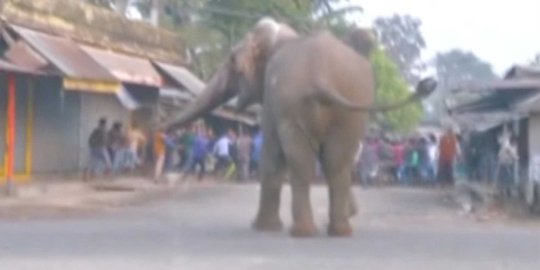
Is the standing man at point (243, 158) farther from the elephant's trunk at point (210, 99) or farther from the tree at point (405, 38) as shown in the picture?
the tree at point (405, 38)

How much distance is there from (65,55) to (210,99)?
12.8 metres

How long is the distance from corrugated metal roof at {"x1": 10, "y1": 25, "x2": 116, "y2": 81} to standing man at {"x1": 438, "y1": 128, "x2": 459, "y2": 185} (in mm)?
10715

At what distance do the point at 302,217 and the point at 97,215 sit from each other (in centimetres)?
647

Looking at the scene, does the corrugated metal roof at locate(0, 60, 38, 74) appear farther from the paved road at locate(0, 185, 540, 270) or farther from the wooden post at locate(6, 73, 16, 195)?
the paved road at locate(0, 185, 540, 270)

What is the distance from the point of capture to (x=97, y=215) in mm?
26203

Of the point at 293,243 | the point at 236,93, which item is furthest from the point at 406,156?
the point at 293,243

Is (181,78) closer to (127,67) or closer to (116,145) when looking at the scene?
(127,67)

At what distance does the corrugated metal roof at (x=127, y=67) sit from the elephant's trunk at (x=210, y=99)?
1462 cm

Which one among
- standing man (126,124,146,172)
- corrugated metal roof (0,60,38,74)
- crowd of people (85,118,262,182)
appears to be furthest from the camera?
standing man (126,124,146,172)

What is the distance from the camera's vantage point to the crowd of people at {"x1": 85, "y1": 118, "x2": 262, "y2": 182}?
127 ft

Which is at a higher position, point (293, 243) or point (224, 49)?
point (224, 49)

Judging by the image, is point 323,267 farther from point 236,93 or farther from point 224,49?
point 224,49

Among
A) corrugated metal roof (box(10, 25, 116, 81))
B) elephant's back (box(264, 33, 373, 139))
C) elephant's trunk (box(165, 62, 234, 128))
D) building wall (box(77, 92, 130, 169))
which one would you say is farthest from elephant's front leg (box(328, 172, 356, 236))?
building wall (box(77, 92, 130, 169))

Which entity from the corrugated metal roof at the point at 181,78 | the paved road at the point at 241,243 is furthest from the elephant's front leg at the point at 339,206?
the corrugated metal roof at the point at 181,78
